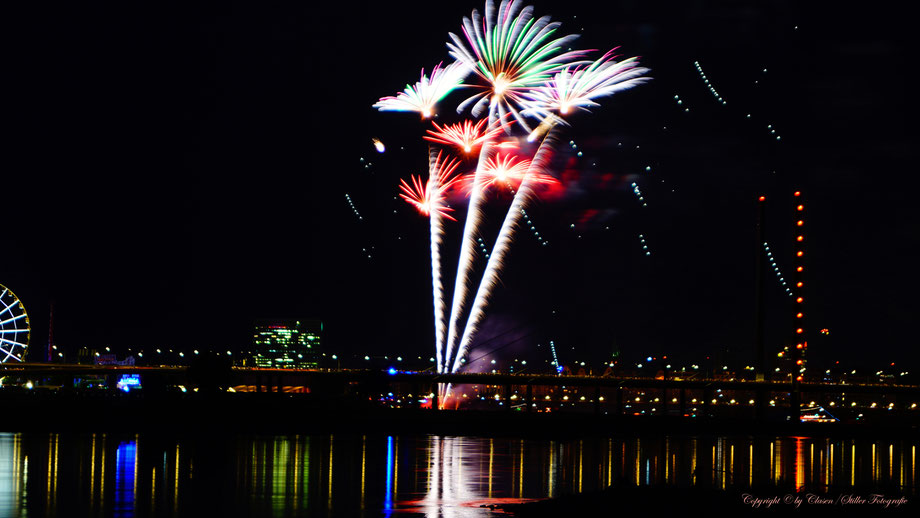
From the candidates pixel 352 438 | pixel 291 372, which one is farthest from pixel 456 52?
pixel 291 372

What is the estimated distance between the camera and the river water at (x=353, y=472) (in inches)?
1064

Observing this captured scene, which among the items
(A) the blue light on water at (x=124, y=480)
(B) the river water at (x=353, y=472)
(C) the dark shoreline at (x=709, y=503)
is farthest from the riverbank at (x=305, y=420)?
(C) the dark shoreline at (x=709, y=503)

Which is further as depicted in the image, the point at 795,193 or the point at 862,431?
the point at 795,193

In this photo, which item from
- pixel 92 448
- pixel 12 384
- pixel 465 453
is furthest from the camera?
pixel 12 384

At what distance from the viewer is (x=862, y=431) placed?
358ft

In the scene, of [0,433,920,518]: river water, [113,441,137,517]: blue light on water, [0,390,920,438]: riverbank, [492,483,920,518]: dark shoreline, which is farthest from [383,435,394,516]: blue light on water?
[0,390,920,438]: riverbank

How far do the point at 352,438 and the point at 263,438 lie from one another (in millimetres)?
6796

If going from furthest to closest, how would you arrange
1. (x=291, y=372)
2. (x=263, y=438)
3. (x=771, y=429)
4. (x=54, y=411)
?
(x=291, y=372) < (x=771, y=429) < (x=54, y=411) < (x=263, y=438)

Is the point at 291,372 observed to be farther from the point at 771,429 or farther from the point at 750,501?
the point at 750,501

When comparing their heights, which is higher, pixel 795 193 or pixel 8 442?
pixel 795 193

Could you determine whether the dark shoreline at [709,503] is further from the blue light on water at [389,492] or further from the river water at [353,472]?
the blue light on water at [389,492]

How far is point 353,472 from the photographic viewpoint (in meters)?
37.6

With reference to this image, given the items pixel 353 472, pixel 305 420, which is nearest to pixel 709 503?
pixel 353 472

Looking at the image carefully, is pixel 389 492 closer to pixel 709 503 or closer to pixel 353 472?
pixel 353 472
